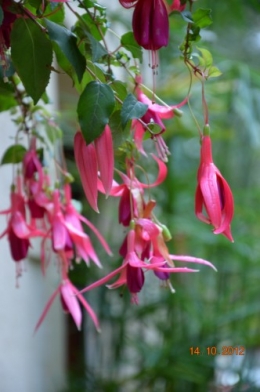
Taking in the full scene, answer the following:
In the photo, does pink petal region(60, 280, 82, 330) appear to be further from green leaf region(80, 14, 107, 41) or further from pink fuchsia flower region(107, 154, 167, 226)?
green leaf region(80, 14, 107, 41)

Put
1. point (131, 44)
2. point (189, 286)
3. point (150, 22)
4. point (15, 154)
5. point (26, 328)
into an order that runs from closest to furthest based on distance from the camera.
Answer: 1. point (150, 22)
2. point (131, 44)
3. point (15, 154)
4. point (26, 328)
5. point (189, 286)

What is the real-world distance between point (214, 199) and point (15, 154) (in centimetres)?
24

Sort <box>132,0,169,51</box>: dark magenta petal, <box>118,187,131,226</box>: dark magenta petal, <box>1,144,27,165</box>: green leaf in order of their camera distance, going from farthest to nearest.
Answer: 1. <box>1,144,27,165</box>: green leaf
2. <box>118,187,131,226</box>: dark magenta petal
3. <box>132,0,169,51</box>: dark magenta petal

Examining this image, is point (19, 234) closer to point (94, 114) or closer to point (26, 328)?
point (94, 114)

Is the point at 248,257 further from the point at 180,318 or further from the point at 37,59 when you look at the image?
the point at 37,59

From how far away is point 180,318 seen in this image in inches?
51.1

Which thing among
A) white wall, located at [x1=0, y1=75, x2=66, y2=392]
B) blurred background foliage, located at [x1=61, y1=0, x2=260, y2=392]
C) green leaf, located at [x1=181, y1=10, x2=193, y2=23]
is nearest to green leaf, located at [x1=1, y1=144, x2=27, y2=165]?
green leaf, located at [x1=181, y1=10, x2=193, y2=23]

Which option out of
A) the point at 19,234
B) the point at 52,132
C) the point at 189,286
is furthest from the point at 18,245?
the point at 189,286

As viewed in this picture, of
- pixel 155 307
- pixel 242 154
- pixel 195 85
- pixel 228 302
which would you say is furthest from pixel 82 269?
pixel 242 154

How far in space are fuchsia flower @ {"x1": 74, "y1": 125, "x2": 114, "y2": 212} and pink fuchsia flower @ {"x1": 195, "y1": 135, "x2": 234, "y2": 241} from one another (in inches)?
2.1

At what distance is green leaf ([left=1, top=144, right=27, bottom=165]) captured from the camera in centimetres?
51

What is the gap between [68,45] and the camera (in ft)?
1.08

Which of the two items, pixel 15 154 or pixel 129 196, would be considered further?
pixel 15 154

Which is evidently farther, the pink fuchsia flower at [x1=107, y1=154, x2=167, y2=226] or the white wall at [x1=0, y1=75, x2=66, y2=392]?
the white wall at [x1=0, y1=75, x2=66, y2=392]
